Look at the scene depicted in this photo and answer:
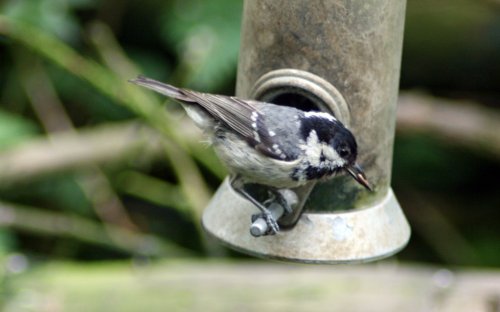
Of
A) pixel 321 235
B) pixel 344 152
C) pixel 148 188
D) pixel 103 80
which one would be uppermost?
pixel 344 152

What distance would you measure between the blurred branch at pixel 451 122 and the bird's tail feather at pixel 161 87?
219 centimetres

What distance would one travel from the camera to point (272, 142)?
2980 millimetres

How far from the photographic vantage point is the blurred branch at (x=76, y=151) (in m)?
4.75

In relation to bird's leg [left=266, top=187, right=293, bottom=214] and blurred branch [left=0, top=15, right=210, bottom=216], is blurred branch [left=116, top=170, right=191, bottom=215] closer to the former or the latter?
blurred branch [left=0, top=15, right=210, bottom=216]

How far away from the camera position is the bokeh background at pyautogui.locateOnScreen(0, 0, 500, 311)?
4691 millimetres

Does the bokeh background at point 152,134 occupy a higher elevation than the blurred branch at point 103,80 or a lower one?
lower

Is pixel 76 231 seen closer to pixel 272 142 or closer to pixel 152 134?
pixel 152 134

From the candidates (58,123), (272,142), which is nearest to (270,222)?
(272,142)

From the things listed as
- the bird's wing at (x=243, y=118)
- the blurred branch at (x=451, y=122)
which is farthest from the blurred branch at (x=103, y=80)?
the bird's wing at (x=243, y=118)

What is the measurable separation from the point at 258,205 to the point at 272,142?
0.70 feet

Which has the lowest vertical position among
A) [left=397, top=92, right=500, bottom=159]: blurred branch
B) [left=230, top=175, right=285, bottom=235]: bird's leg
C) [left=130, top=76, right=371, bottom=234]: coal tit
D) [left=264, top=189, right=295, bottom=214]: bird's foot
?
[left=397, top=92, right=500, bottom=159]: blurred branch

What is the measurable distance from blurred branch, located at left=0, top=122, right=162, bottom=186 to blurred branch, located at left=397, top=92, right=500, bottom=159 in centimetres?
137

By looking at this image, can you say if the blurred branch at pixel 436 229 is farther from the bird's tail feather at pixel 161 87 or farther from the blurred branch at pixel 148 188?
the bird's tail feather at pixel 161 87

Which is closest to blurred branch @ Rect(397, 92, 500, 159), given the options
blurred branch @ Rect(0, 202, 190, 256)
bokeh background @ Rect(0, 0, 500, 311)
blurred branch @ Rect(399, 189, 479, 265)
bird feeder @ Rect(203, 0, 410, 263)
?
bokeh background @ Rect(0, 0, 500, 311)
